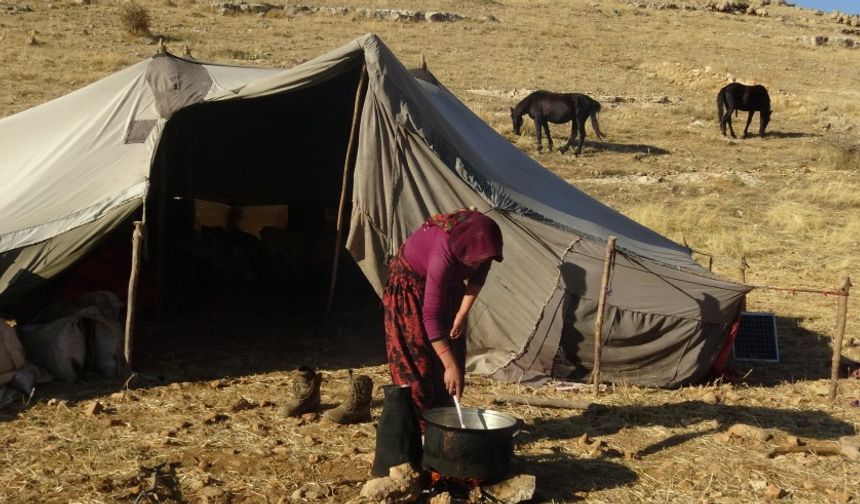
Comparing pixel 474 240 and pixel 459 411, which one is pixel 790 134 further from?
pixel 459 411

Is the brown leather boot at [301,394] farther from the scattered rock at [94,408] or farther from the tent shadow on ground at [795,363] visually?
the tent shadow on ground at [795,363]

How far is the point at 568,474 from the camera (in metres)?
4.66

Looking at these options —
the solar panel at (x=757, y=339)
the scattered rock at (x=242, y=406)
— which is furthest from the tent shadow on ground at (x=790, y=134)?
the scattered rock at (x=242, y=406)

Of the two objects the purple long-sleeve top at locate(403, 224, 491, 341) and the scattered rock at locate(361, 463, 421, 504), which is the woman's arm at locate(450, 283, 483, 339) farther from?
the scattered rock at locate(361, 463, 421, 504)

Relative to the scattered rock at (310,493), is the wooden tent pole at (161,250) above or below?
above

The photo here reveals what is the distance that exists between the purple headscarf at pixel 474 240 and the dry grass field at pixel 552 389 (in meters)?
1.17

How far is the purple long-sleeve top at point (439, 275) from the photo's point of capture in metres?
4.11

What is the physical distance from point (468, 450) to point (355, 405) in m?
1.34

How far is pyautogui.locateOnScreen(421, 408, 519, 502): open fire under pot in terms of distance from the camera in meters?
4.03

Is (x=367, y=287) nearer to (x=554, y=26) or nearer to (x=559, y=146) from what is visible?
(x=559, y=146)

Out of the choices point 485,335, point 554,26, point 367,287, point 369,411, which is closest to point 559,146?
point 367,287

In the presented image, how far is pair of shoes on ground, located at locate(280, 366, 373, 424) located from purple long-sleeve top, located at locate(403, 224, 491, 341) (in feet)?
3.67

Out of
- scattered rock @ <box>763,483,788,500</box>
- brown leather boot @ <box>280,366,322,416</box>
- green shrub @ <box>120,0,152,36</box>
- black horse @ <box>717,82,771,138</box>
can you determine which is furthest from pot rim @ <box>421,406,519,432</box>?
green shrub @ <box>120,0,152,36</box>

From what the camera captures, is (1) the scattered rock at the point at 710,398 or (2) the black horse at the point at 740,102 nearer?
(1) the scattered rock at the point at 710,398
